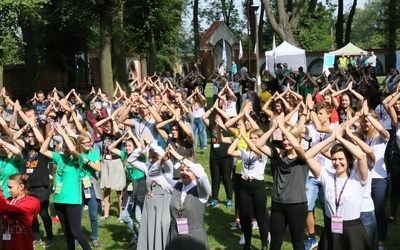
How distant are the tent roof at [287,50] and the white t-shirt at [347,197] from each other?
22162 mm

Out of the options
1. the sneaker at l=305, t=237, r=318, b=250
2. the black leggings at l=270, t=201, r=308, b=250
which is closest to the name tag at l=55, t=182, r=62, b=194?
the black leggings at l=270, t=201, r=308, b=250

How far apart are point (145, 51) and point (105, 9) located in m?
12.9

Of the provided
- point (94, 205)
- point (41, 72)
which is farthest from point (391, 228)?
point (41, 72)

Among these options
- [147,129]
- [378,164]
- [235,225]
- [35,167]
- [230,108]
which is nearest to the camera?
[378,164]

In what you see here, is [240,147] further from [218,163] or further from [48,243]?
[48,243]

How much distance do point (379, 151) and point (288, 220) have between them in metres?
1.47

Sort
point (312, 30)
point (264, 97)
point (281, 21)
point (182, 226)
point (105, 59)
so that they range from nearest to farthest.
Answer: point (182, 226), point (264, 97), point (105, 59), point (281, 21), point (312, 30)

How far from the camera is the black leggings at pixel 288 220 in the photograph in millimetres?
5918

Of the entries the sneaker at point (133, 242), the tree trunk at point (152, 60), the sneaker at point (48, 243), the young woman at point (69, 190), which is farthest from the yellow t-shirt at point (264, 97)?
the tree trunk at point (152, 60)

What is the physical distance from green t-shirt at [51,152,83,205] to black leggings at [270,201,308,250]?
2.42m

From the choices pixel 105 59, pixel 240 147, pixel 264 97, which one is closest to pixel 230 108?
pixel 264 97

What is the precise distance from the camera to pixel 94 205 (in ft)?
24.7

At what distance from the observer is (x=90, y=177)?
24.1 ft

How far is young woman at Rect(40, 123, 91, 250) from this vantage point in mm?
6660
